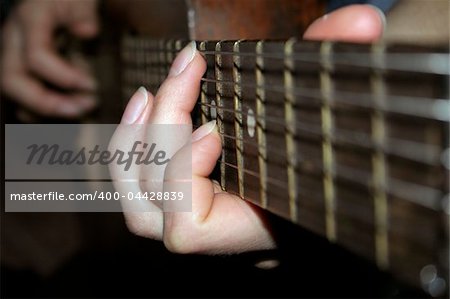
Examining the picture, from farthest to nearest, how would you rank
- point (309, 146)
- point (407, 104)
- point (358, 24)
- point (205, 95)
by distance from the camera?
point (205, 95) < point (358, 24) < point (309, 146) < point (407, 104)

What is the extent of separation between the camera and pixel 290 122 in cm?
58

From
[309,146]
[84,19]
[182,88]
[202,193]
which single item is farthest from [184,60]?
[84,19]

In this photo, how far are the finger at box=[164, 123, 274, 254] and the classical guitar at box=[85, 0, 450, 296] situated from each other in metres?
0.02

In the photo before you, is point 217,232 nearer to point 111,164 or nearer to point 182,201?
point 182,201

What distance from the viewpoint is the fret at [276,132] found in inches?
23.7

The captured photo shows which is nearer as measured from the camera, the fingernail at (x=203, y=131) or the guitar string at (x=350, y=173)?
the guitar string at (x=350, y=173)

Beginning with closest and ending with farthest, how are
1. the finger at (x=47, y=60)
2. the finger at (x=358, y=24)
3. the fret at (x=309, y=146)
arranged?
the fret at (x=309, y=146), the finger at (x=358, y=24), the finger at (x=47, y=60)

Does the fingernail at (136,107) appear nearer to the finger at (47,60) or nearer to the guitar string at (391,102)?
the guitar string at (391,102)

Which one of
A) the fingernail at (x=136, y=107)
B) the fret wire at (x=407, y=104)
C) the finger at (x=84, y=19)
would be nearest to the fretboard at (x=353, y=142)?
the fret wire at (x=407, y=104)

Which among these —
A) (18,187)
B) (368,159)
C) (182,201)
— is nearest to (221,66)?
(182,201)

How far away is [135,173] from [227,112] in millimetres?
196

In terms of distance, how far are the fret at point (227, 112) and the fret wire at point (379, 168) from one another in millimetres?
238

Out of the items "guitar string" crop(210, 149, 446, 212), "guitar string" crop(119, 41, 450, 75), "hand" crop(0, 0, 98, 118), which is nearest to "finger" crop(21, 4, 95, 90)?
"hand" crop(0, 0, 98, 118)

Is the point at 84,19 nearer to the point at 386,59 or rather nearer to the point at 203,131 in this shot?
the point at 203,131
